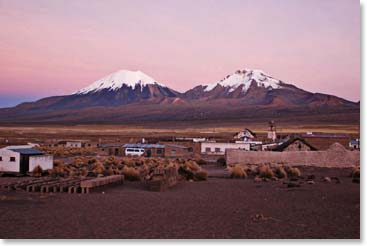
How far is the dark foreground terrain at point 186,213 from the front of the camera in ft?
29.7

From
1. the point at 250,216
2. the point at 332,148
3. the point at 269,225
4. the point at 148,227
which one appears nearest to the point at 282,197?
the point at 250,216

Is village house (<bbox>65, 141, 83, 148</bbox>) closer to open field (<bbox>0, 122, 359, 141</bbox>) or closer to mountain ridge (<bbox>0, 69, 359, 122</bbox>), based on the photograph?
mountain ridge (<bbox>0, 69, 359, 122</bbox>)

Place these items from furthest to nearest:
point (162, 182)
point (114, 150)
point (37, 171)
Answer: point (114, 150) → point (37, 171) → point (162, 182)

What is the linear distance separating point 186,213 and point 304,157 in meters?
16.7

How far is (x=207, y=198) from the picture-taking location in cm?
1388

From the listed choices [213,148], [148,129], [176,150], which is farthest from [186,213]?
[148,129]

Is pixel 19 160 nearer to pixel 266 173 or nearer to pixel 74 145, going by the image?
pixel 266 173

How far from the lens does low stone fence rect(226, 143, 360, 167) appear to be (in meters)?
25.5

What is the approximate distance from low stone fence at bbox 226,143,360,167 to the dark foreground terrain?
938 cm

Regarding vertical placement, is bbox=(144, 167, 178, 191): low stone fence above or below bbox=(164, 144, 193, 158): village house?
below

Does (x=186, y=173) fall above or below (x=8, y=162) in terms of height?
below

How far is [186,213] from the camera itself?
1115 cm

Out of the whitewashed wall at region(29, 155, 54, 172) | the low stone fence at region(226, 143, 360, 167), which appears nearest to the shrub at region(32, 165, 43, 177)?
the whitewashed wall at region(29, 155, 54, 172)

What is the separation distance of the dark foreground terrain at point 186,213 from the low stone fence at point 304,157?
9.38m
